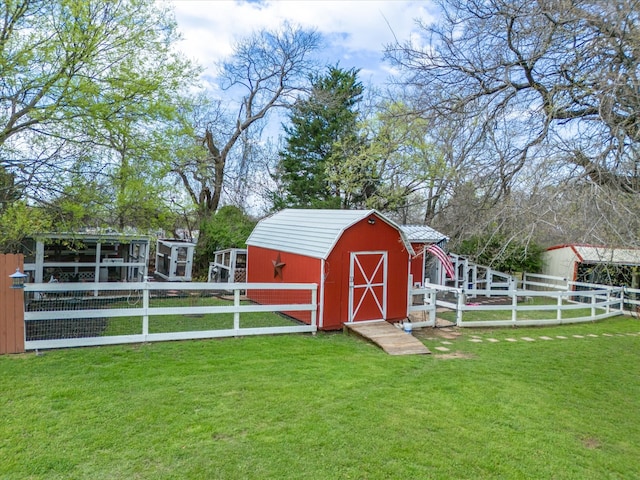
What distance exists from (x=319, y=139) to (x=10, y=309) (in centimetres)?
1632

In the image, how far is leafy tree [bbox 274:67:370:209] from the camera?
64.0 feet

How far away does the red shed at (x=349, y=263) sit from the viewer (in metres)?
8.86

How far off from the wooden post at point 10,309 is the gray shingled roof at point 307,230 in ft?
16.9

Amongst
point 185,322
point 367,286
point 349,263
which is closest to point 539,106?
point 349,263

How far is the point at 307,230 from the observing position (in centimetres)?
1008

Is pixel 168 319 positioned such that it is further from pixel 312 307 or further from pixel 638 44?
pixel 638 44

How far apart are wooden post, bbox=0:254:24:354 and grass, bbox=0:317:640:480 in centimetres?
25

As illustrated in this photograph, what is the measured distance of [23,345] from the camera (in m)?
6.11

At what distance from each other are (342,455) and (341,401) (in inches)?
46.6

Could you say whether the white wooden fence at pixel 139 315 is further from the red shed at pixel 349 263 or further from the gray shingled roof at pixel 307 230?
the gray shingled roof at pixel 307 230

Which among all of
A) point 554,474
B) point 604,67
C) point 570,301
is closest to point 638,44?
point 604,67

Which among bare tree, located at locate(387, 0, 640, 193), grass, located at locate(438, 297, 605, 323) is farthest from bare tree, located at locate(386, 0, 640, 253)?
grass, located at locate(438, 297, 605, 323)

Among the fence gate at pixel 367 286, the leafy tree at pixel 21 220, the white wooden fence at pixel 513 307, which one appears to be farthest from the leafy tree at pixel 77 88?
the white wooden fence at pixel 513 307

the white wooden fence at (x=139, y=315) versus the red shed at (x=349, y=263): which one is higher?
the red shed at (x=349, y=263)
